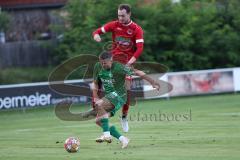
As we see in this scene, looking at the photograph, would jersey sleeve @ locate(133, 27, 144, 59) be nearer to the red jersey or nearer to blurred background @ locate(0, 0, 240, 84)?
the red jersey

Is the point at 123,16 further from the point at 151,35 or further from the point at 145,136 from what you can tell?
the point at 151,35

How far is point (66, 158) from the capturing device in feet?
45.0

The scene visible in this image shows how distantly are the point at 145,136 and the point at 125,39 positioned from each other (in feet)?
7.96

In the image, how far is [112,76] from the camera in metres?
15.8

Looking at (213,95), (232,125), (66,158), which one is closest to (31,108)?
(213,95)

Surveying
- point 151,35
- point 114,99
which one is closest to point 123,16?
point 114,99

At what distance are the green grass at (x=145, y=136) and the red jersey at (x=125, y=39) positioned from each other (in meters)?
1.98

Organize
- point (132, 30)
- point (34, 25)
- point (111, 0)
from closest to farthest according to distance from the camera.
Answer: point (132, 30)
point (111, 0)
point (34, 25)

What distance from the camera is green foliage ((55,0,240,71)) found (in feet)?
136

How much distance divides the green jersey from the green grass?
118 cm

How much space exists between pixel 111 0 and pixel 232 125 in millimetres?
23168

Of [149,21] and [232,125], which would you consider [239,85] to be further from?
[232,125]

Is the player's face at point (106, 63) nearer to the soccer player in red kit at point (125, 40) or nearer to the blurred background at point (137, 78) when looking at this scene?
the blurred background at point (137, 78)

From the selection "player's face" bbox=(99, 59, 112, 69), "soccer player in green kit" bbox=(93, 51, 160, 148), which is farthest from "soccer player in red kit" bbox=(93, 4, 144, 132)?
"player's face" bbox=(99, 59, 112, 69)
